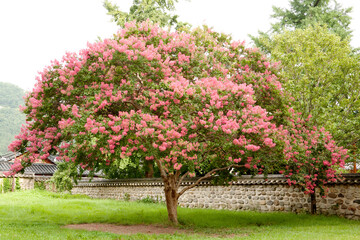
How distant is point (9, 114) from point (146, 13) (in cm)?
6849

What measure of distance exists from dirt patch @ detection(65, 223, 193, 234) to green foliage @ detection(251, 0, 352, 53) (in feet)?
64.0

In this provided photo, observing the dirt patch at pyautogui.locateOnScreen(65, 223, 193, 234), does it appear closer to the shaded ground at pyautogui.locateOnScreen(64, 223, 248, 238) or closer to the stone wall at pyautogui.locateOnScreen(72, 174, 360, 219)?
the shaded ground at pyautogui.locateOnScreen(64, 223, 248, 238)

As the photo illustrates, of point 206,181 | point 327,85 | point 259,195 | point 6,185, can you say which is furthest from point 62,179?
point 327,85

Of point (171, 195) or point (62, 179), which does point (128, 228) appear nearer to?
point (171, 195)

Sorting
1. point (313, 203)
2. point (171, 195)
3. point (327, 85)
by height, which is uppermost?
point (327, 85)

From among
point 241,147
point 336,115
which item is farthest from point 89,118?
point 336,115

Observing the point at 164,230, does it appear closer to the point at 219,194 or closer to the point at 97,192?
the point at 219,194

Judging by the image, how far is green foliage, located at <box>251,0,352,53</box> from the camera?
30375mm

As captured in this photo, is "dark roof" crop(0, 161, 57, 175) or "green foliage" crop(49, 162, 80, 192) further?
"dark roof" crop(0, 161, 57, 175)

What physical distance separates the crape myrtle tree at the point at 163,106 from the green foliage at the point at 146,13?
43.8 ft

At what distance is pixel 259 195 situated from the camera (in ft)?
64.3

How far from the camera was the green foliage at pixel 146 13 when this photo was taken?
27.4 meters

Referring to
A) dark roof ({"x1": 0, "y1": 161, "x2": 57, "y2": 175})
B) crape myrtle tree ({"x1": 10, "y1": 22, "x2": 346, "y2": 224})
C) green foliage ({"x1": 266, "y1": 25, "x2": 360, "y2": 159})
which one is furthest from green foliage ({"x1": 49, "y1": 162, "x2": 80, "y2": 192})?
green foliage ({"x1": 266, "y1": 25, "x2": 360, "y2": 159})

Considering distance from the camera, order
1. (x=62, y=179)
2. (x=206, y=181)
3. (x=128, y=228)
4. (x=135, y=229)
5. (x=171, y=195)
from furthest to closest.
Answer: (x=62, y=179) → (x=206, y=181) → (x=171, y=195) → (x=128, y=228) → (x=135, y=229)
